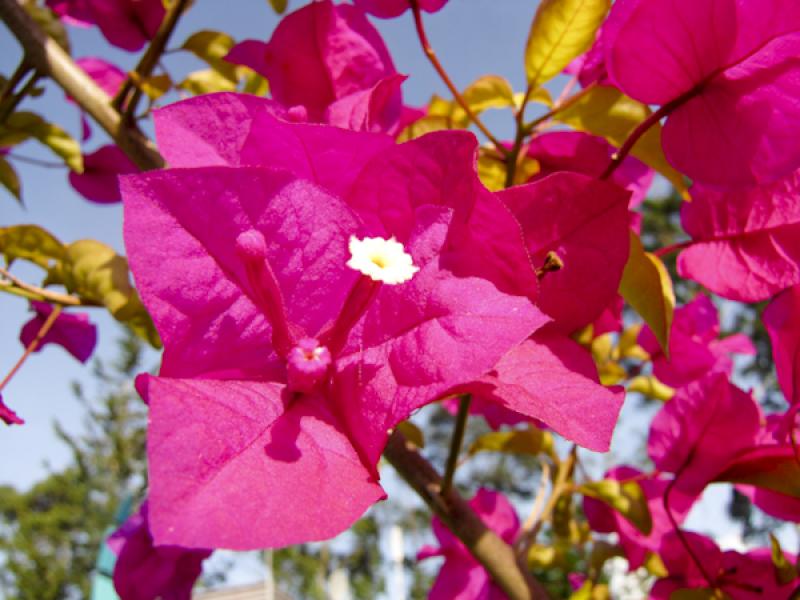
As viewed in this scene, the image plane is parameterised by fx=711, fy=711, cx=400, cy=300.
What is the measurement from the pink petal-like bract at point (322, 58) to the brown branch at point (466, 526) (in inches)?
9.0

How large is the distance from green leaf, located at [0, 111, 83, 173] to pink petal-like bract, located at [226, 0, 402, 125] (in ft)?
0.93

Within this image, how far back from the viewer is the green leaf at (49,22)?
2.26ft

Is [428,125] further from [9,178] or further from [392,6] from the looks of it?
[9,178]

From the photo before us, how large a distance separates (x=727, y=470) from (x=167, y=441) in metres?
0.39

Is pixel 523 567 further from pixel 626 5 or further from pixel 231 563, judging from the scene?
pixel 231 563

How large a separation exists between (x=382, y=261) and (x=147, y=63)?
41cm

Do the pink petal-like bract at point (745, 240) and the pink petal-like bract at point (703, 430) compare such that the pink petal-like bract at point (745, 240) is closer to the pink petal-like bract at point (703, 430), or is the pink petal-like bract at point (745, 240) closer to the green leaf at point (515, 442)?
the pink petal-like bract at point (703, 430)

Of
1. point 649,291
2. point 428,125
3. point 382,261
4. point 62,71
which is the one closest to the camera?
point 382,261

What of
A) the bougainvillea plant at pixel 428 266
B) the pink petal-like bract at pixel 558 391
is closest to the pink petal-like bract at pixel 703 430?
the bougainvillea plant at pixel 428 266

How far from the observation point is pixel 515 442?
26.2 inches

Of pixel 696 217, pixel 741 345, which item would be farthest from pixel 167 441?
pixel 741 345

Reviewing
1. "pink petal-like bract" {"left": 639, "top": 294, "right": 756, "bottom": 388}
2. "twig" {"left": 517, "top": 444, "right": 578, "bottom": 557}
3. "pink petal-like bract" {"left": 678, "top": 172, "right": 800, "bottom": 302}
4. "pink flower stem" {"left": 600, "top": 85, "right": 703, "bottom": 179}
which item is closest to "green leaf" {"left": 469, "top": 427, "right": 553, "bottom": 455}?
"twig" {"left": 517, "top": 444, "right": 578, "bottom": 557}

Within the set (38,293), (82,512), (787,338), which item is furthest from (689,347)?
(82,512)

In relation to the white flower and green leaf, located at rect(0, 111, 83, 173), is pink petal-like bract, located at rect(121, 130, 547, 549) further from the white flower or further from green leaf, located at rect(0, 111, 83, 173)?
green leaf, located at rect(0, 111, 83, 173)
